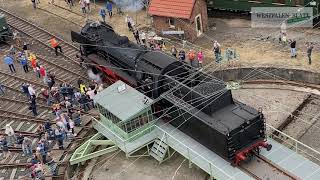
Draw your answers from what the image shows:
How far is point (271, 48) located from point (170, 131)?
11.3 meters

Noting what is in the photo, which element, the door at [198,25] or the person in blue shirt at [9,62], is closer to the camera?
the person in blue shirt at [9,62]

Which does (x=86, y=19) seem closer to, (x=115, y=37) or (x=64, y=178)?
(x=115, y=37)

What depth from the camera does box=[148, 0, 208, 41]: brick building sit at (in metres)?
38.3

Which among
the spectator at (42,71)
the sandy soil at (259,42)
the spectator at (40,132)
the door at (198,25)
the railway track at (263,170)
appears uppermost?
the door at (198,25)

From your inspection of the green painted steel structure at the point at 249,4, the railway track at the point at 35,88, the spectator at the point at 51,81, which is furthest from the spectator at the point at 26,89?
the green painted steel structure at the point at 249,4

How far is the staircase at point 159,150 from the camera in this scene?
28562 millimetres

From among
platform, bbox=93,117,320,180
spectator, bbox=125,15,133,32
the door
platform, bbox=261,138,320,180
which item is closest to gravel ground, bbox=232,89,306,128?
platform, bbox=261,138,320,180

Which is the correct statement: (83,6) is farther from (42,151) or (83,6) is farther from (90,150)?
(42,151)

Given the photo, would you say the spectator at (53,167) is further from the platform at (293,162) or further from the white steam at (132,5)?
the white steam at (132,5)

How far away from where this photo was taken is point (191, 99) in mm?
27719

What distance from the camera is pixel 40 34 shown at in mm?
42219

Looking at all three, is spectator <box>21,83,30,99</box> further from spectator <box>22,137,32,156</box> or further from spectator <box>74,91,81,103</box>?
spectator <box>22,137,32,156</box>

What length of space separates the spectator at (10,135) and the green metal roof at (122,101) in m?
A: 4.86

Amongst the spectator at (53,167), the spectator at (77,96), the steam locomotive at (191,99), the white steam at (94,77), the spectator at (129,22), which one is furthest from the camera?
the spectator at (129,22)
